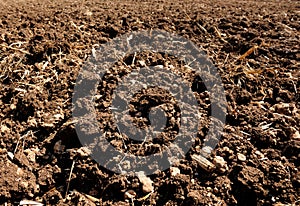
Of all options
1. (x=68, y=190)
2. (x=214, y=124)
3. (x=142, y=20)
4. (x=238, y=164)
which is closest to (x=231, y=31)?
(x=142, y=20)

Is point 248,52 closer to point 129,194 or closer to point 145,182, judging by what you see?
point 145,182

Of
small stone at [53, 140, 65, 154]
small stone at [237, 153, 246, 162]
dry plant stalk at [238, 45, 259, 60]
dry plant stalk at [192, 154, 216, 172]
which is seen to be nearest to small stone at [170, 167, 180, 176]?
dry plant stalk at [192, 154, 216, 172]

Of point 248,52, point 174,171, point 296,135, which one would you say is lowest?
point 174,171

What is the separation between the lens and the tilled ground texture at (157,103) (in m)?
1.99

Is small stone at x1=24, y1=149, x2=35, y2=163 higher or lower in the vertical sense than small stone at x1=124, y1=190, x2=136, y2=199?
higher

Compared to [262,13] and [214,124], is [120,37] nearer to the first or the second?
[214,124]

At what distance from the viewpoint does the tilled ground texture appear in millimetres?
1990

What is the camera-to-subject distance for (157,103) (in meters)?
2.30

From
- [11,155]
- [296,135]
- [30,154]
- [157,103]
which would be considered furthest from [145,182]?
[296,135]

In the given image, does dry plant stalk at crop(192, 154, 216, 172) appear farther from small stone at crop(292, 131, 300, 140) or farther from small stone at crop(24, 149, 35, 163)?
small stone at crop(24, 149, 35, 163)

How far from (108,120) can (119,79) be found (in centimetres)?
37

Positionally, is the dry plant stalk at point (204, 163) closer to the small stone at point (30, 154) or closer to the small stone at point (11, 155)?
the small stone at point (30, 154)

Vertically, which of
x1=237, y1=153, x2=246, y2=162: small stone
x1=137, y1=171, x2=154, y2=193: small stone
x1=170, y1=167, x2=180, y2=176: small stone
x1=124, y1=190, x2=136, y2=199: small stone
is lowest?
x1=124, y1=190, x2=136, y2=199: small stone

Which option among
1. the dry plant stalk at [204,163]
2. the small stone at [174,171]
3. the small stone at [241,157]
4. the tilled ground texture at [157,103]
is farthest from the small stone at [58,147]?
the small stone at [241,157]
